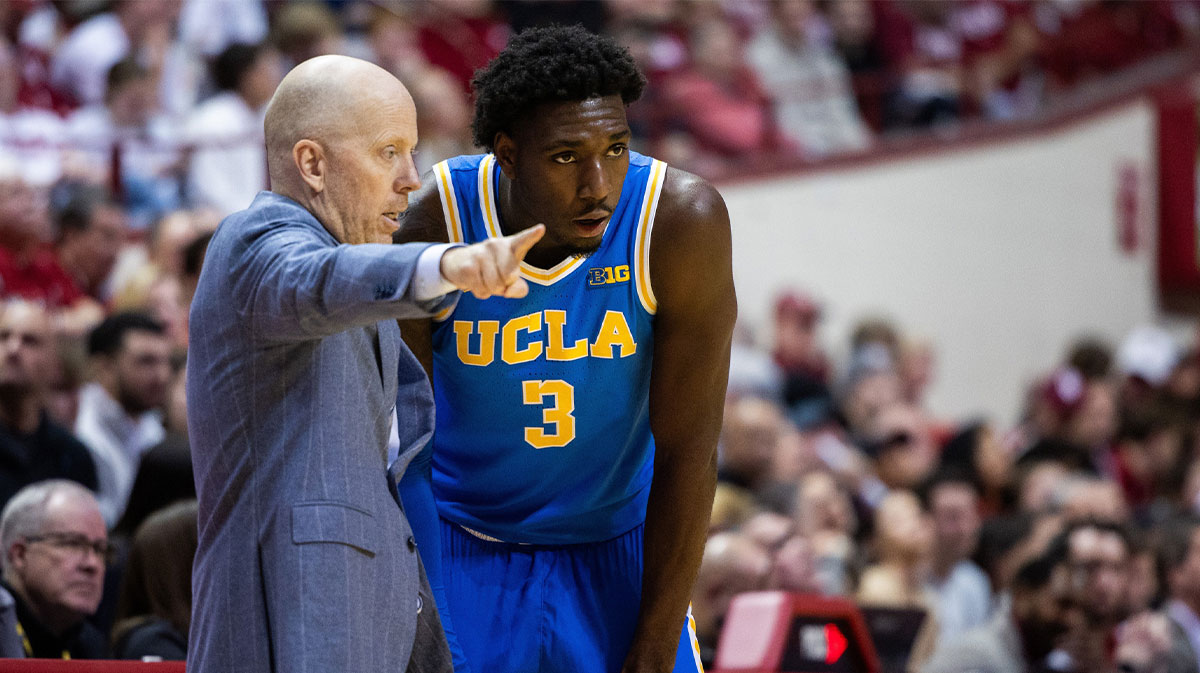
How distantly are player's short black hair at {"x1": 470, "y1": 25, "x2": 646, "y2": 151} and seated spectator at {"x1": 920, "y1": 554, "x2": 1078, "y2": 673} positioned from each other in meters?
3.26

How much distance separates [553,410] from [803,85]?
32.0 feet

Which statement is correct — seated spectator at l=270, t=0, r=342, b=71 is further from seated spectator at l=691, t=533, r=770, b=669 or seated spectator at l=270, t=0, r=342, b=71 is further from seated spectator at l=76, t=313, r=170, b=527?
seated spectator at l=691, t=533, r=770, b=669

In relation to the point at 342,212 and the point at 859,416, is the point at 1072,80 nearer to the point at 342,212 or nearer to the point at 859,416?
the point at 859,416

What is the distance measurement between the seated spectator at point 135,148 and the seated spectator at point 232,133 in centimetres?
13

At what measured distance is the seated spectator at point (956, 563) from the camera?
7227mm

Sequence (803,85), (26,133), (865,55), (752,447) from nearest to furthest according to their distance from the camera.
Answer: (752,447), (26,133), (803,85), (865,55)

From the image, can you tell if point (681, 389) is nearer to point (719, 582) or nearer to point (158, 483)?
point (719, 582)

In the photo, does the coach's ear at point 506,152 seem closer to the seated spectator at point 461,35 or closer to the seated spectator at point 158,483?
Answer: the seated spectator at point 158,483

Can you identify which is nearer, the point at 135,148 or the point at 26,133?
the point at 135,148

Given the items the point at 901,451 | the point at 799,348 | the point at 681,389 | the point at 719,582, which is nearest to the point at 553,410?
the point at 681,389

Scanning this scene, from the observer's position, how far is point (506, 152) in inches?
120

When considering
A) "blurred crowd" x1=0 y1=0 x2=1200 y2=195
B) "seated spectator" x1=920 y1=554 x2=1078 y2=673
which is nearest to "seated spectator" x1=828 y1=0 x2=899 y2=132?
"blurred crowd" x1=0 y1=0 x2=1200 y2=195

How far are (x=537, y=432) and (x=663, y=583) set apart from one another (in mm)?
392

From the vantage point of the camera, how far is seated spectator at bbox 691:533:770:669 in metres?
5.42
